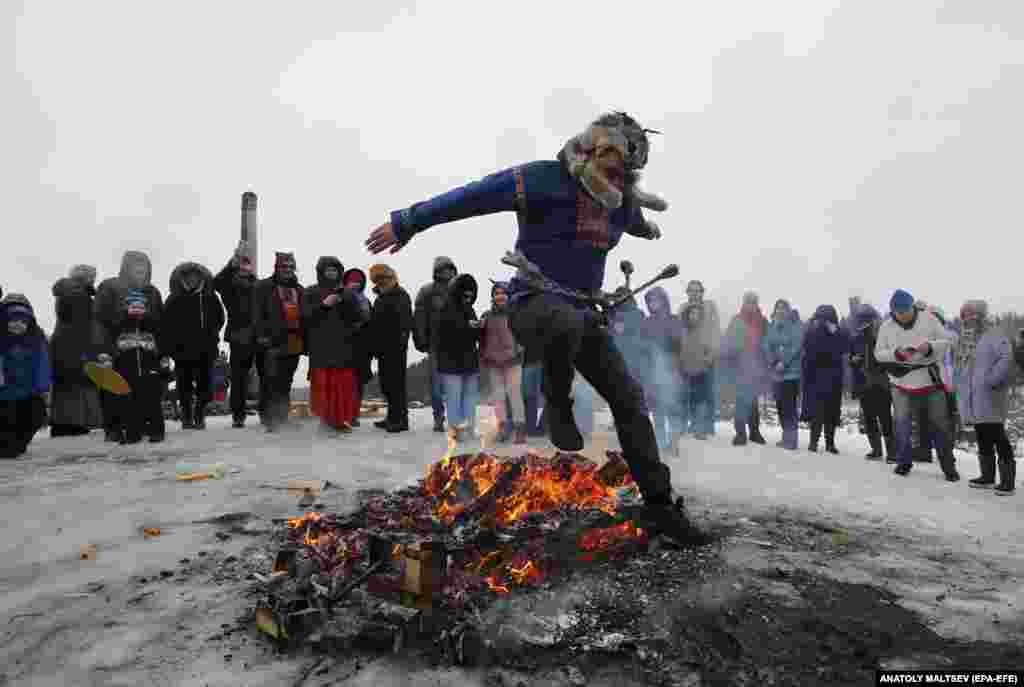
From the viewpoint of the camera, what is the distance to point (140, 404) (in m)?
7.90

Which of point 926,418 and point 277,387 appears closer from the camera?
point 926,418

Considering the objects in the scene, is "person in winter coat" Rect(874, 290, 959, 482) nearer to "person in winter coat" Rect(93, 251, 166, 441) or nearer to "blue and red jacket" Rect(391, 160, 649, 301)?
"blue and red jacket" Rect(391, 160, 649, 301)

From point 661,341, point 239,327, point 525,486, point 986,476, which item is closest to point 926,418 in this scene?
point 986,476

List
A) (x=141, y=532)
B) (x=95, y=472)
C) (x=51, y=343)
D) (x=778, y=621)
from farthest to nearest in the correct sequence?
1. (x=51, y=343)
2. (x=95, y=472)
3. (x=141, y=532)
4. (x=778, y=621)

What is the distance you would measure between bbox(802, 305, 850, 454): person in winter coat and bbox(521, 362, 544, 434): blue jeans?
4.12 metres

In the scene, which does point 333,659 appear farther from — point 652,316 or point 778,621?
point 652,316

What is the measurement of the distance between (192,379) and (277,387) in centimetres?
136

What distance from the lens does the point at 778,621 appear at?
8.59 feet

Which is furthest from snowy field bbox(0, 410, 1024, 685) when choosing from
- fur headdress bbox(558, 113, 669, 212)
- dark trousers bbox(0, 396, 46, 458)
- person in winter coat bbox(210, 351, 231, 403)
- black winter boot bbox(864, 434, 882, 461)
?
person in winter coat bbox(210, 351, 231, 403)

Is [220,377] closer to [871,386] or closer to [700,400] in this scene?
[700,400]

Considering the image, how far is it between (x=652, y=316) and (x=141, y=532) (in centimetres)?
732

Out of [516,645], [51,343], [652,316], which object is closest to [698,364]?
[652,316]

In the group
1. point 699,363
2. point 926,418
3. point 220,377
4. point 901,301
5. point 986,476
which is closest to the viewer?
point 986,476

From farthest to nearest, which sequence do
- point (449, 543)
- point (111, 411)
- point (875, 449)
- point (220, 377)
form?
1. point (220, 377)
2. point (875, 449)
3. point (111, 411)
4. point (449, 543)
